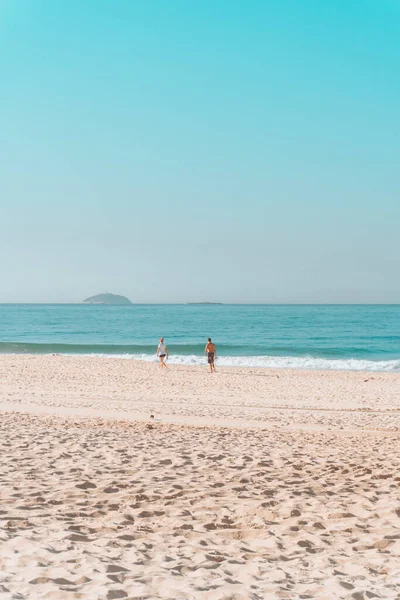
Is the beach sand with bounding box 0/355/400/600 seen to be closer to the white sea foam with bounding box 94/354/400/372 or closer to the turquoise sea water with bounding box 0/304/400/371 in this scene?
the white sea foam with bounding box 94/354/400/372

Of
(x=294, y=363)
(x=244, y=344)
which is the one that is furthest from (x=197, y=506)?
(x=244, y=344)

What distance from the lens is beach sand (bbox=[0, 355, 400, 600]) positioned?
467cm

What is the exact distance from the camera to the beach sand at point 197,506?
4.67 meters

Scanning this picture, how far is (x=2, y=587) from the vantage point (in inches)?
169

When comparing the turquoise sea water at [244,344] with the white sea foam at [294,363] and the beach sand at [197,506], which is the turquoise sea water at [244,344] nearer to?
the white sea foam at [294,363]

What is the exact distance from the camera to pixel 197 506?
6824mm

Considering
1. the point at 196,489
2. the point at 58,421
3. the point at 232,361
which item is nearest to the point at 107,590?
the point at 196,489

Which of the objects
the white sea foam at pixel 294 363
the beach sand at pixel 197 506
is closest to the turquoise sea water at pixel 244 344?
the white sea foam at pixel 294 363

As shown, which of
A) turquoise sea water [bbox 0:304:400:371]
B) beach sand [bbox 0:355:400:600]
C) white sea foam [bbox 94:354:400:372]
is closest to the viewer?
beach sand [bbox 0:355:400:600]

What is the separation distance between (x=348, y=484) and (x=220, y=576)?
351 centimetres

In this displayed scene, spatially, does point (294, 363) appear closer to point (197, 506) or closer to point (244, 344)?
point (244, 344)

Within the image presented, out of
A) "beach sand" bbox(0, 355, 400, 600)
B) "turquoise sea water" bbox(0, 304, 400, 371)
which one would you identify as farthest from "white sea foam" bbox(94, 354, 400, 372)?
"beach sand" bbox(0, 355, 400, 600)

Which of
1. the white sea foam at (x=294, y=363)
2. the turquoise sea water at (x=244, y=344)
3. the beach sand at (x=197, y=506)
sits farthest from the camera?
the turquoise sea water at (x=244, y=344)

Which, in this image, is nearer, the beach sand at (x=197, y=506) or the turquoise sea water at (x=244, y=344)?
the beach sand at (x=197, y=506)
